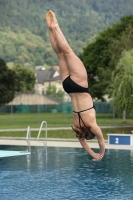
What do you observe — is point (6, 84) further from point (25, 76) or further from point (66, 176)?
point (66, 176)

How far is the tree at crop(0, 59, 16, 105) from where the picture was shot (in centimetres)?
9056

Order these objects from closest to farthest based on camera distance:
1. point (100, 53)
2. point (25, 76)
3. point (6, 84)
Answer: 1. point (100, 53)
2. point (6, 84)
3. point (25, 76)

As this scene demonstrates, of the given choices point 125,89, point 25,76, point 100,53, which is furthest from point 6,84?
point 125,89

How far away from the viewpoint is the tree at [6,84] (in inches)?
3565

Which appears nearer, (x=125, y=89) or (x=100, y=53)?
(x=125, y=89)

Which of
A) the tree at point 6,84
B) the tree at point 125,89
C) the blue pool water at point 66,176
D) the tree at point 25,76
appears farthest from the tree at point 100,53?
the tree at point 25,76

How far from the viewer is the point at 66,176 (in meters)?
18.8

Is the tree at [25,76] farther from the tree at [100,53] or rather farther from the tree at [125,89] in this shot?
the tree at [125,89]

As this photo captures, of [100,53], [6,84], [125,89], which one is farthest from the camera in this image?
[6,84]

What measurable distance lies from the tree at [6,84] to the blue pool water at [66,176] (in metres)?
64.7

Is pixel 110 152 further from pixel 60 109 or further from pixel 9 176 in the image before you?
pixel 60 109

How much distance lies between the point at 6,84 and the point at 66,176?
253ft

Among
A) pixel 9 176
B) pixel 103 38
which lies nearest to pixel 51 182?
pixel 9 176

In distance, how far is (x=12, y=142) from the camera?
1254 inches
